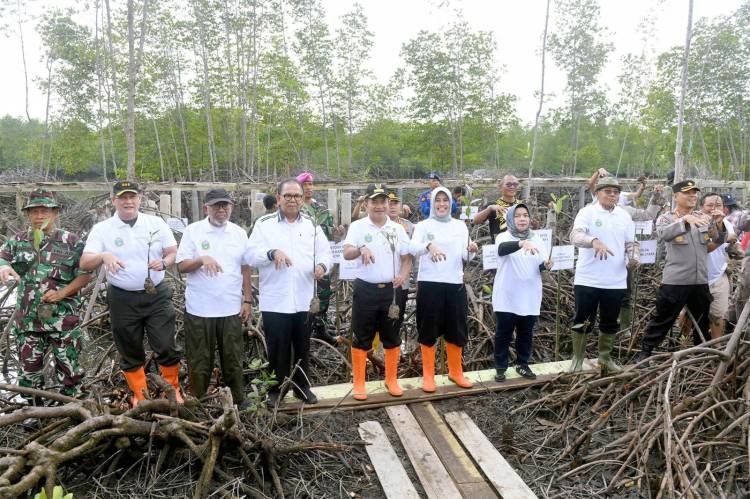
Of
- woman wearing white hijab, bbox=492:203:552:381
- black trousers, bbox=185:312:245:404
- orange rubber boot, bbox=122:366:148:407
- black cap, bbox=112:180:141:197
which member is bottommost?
orange rubber boot, bbox=122:366:148:407

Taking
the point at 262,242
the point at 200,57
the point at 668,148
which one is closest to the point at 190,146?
the point at 200,57

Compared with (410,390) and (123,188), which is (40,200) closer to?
(123,188)

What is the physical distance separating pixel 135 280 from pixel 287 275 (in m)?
1.05

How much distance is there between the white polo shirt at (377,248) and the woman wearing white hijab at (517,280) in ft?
2.95

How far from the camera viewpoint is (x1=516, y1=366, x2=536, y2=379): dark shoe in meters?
4.34

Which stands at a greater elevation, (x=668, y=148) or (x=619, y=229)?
(x=668, y=148)

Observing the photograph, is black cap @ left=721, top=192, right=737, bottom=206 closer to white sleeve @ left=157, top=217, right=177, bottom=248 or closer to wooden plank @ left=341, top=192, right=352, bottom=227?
white sleeve @ left=157, top=217, right=177, bottom=248

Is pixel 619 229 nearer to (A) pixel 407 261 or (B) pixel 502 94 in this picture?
(A) pixel 407 261

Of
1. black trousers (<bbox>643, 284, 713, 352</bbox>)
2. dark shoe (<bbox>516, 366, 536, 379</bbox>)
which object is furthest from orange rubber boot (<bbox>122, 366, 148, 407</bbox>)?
black trousers (<bbox>643, 284, 713, 352</bbox>)

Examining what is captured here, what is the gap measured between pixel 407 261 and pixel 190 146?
72.8ft

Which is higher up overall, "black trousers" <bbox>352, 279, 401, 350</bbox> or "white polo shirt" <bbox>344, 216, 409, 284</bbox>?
"white polo shirt" <bbox>344, 216, 409, 284</bbox>

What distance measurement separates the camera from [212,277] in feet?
11.6

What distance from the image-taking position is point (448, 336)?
4.13 metres

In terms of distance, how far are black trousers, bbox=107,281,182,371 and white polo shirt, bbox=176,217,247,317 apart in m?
0.24
